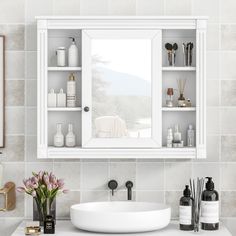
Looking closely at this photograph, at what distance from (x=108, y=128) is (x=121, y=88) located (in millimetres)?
219

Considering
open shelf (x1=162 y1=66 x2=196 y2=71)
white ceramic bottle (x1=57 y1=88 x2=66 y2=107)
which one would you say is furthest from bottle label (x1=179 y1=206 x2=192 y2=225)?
white ceramic bottle (x1=57 y1=88 x2=66 y2=107)

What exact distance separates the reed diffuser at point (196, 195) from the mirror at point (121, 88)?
1.27 ft

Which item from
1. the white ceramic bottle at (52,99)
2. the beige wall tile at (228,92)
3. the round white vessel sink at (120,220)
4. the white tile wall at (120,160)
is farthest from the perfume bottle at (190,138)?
the white ceramic bottle at (52,99)

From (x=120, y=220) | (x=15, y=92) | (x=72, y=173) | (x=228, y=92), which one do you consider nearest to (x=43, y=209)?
(x=72, y=173)

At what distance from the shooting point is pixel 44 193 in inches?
125

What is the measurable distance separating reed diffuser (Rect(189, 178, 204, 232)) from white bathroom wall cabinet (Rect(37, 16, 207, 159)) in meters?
0.21

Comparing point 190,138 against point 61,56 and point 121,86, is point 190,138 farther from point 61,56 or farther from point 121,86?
point 61,56

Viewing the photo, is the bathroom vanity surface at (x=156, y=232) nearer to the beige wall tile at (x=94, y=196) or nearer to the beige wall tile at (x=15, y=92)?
the beige wall tile at (x=94, y=196)

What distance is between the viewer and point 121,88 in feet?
10.7

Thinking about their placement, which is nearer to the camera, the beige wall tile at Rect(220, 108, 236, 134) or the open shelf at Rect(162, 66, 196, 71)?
the open shelf at Rect(162, 66, 196, 71)

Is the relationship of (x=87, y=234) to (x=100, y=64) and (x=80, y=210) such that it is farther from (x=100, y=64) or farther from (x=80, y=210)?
(x=100, y=64)

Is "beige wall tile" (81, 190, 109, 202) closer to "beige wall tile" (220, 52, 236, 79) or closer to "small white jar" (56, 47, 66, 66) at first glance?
"small white jar" (56, 47, 66, 66)

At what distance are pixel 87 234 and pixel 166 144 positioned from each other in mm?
653

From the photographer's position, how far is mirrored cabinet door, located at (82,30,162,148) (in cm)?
324
